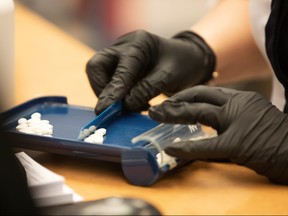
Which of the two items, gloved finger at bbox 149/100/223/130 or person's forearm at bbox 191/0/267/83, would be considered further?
person's forearm at bbox 191/0/267/83

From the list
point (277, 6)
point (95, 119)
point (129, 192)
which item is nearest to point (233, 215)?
point (129, 192)

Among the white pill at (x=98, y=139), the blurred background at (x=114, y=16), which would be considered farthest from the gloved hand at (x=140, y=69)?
the blurred background at (x=114, y=16)

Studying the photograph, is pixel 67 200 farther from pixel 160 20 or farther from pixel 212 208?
pixel 160 20

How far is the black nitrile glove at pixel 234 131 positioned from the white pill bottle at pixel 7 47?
33 centimetres

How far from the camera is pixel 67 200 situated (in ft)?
2.22

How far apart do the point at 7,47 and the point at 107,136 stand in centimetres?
31

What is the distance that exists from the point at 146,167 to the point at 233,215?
0.13m

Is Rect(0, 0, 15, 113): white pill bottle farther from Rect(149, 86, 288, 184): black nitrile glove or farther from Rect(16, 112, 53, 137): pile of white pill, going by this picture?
Rect(149, 86, 288, 184): black nitrile glove

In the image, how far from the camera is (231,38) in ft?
4.31

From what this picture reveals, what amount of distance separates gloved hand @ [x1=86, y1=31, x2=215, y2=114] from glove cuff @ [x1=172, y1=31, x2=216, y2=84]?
6 cm

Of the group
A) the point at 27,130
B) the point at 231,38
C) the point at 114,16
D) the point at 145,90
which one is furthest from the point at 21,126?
the point at 114,16

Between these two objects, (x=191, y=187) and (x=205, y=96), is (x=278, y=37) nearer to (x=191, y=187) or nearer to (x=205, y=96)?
(x=205, y=96)

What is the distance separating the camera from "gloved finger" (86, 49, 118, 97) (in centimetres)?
96

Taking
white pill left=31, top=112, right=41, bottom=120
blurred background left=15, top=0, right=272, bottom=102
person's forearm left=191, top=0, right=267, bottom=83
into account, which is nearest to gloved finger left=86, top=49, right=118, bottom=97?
white pill left=31, top=112, right=41, bottom=120
